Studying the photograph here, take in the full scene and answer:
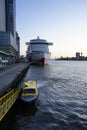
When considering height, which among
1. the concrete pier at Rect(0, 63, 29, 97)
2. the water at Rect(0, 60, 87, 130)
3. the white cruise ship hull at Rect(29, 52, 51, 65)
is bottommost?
the water at Rect(0, 60, 87, 130)

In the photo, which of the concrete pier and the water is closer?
the water

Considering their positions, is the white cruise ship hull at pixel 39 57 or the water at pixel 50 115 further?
the white cruise ship hull at pixel 39 57

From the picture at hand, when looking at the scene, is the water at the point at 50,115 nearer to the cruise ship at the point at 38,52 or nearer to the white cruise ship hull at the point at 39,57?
the white cruise ship hull at the point at 39,57

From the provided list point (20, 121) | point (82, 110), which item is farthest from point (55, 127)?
point (82, 110)

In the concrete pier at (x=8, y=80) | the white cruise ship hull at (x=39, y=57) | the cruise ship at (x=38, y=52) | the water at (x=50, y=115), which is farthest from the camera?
the cruise ship at (x=38, y=52)

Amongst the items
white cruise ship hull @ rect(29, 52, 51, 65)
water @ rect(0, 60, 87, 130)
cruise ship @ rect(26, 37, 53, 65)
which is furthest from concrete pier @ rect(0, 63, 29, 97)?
cruise ship @ rect(26, 37, 53, 65)

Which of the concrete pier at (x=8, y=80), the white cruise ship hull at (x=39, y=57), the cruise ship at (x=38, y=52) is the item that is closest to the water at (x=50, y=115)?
the concrete pier at (x=8, y=80)

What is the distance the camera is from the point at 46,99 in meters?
25.5

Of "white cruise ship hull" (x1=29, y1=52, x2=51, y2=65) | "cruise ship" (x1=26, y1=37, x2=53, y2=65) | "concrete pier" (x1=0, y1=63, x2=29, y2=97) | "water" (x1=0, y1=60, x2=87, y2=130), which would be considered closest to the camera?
"water" (x1=0, y1=60, x2=87, y2=130)

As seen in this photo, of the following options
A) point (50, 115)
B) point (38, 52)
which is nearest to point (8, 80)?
point (50, 115)

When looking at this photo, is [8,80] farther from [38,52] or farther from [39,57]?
[38,52]

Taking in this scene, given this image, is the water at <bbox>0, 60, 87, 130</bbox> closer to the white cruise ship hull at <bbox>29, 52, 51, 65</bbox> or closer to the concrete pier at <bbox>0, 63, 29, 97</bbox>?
the concrete pier at <bbox>0, 63, 29, 97</bbox>

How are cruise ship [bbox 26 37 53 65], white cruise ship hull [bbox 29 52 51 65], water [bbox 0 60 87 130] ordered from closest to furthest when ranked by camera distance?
water [bbox 0 60 87 130] → white cruise ship hull [bbox 29 52 51 65] → cruise ship [bbox 26 37 53 65]

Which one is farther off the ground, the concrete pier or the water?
the concrete pier
